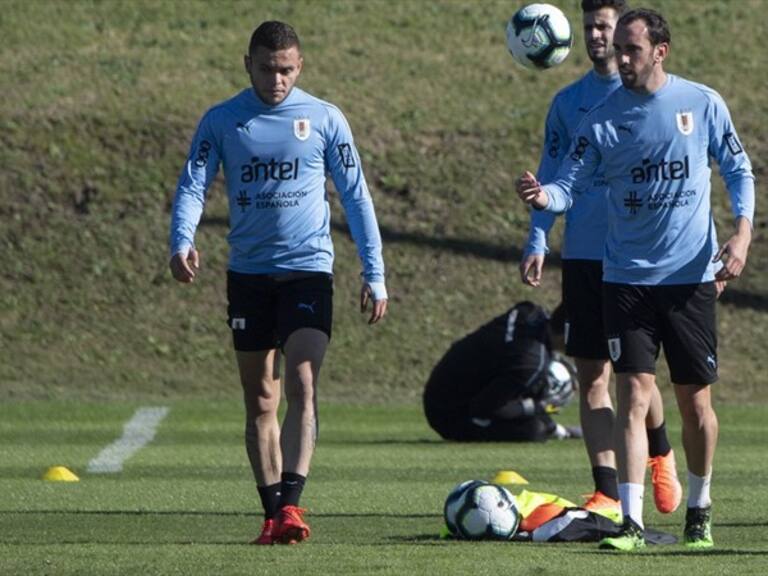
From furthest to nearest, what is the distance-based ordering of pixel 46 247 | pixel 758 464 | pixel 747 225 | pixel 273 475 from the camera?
1. pixel 46 247
2. pixel 758 464
3. pixel 273 475
4. pixel 747 225

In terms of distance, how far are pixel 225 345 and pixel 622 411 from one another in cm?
1388

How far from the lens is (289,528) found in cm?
896

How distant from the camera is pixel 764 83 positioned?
2989 cm

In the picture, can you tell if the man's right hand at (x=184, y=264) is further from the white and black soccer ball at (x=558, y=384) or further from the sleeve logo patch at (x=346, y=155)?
the white and black soccer ball at (x=558, y=384)

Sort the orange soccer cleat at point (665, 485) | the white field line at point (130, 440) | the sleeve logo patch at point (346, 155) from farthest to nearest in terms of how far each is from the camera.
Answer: the white field line at point (130, 440), the orange soccer cleat at point (665, 485), the sleeve logo patch at point (346, 155)

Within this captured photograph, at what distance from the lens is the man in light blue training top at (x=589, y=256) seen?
33.2ft

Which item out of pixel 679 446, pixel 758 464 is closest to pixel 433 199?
pixel 679 446

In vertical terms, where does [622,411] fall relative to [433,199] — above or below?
above

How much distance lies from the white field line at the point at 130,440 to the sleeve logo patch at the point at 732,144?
230 inches

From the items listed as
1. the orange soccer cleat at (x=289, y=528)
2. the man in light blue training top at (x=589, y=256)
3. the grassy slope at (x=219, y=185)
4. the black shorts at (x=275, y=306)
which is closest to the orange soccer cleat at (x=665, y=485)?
the man in light blue training top at (x=589, y=256)

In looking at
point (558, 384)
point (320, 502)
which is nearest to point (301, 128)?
point (320, 502)

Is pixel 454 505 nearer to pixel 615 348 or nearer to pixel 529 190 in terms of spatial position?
pixel 615 348

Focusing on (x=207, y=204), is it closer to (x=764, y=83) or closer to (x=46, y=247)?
(x=46, y=247)

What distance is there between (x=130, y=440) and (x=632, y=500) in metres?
8.12
